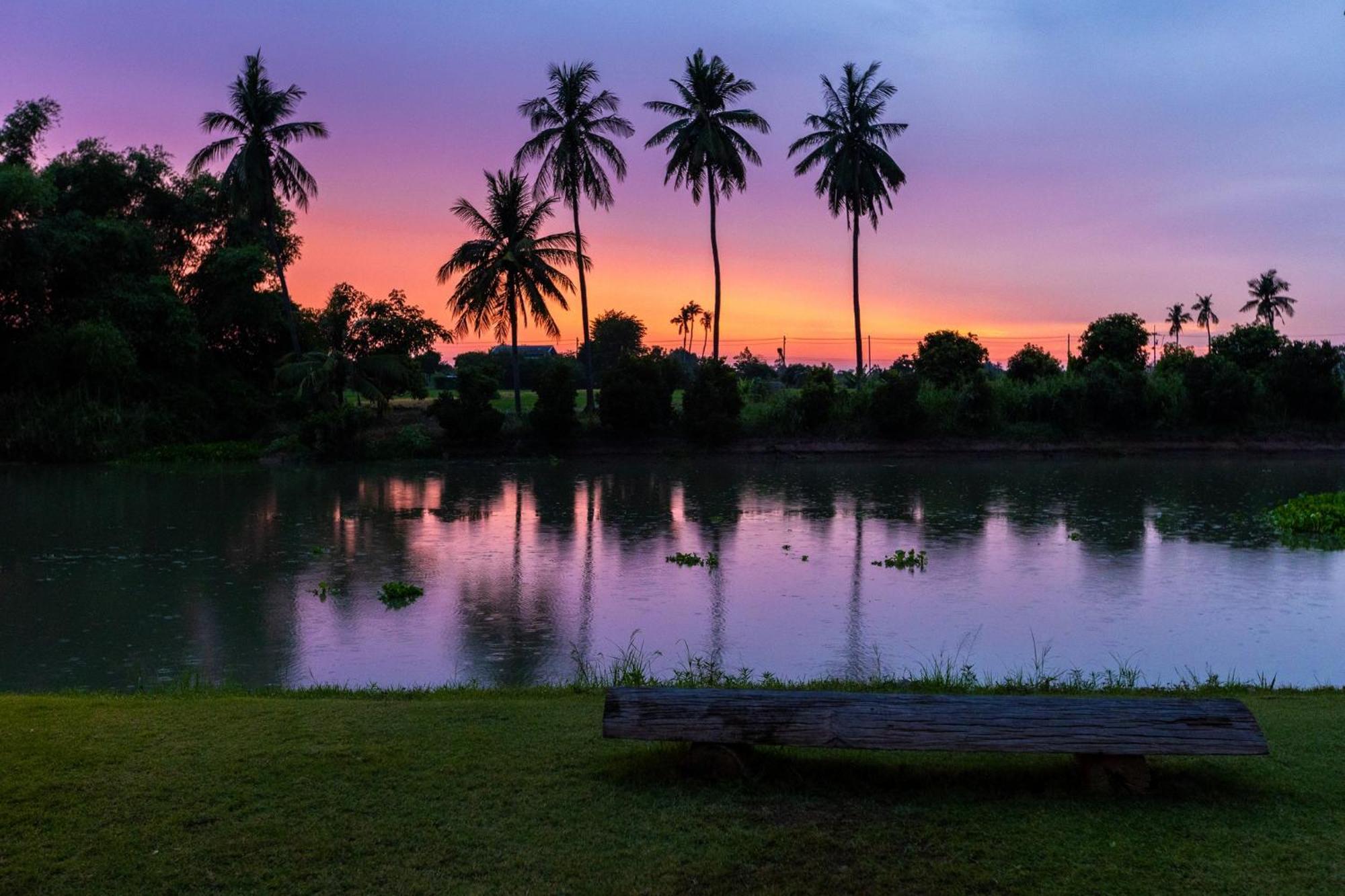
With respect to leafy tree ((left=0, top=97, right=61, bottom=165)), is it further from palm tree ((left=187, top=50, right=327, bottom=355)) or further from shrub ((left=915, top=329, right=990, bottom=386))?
shrub ((left=915, top=329, right=990, bottom=386))

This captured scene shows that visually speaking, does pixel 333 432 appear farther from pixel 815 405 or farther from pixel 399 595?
pixel 399 595

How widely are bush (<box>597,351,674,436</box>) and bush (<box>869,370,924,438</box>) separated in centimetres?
800

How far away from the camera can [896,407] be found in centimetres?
4062

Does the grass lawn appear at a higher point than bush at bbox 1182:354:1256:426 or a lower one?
lower

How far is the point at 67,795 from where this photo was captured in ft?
16.4

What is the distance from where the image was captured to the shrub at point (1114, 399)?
4069 centimetres

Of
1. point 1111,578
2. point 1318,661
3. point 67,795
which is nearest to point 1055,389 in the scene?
point 1111,578

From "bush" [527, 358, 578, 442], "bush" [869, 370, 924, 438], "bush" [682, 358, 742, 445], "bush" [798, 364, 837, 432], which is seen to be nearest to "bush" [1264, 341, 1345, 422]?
"bush" [869, 370, 924, 438]

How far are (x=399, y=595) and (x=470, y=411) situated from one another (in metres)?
27.3

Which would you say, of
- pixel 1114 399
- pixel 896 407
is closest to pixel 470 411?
pixel 896 407

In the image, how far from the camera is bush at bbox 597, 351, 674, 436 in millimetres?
40594

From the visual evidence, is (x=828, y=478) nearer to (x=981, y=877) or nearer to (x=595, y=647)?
(x=595, y=647)

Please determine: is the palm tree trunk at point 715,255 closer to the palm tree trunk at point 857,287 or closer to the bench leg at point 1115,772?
the palm tree trunk at point 857,287

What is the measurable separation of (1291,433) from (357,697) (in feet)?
138
